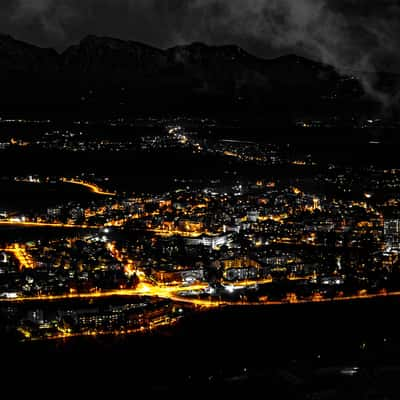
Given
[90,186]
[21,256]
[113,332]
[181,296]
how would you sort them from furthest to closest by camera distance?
[90,186] < [21,256] < [181,296] < [113,332]

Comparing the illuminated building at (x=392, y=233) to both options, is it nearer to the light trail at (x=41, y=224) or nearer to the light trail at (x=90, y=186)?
the light trail at (x=41, y=224)

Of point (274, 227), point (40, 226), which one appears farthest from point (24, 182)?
point (274, 227)

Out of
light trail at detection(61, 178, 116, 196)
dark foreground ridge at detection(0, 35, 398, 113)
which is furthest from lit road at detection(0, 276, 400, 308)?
dark foreground ridge at detection(0, 35, 398, 113)

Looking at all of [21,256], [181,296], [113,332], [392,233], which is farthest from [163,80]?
[113,332]

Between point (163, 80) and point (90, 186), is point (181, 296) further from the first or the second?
point (163, 80)

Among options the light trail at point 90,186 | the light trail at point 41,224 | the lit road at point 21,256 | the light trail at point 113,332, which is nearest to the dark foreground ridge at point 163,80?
the light trail at point 90,186

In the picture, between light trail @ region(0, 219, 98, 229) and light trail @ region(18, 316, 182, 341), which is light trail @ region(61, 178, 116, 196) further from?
light trail @ region(18, 316, 182, 341)

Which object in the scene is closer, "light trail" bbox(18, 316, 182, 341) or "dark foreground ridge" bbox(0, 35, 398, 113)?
"light trail" bbox(18, 316, 182, 341)

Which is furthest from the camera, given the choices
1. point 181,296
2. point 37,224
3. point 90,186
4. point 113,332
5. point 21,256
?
point 90,186

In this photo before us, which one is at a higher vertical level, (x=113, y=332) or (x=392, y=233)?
(x=392, y=233)

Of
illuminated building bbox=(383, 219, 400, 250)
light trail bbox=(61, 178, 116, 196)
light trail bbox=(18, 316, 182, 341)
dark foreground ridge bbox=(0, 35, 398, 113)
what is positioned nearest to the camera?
light trail bbox=(18, 316, 182, 341)

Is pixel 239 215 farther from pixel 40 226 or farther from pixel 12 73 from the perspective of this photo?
pixel 12 73
